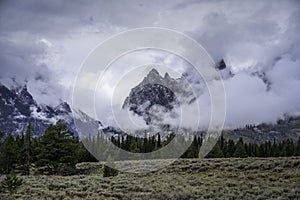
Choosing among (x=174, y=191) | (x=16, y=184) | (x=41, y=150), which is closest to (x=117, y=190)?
(x=174, y=191)

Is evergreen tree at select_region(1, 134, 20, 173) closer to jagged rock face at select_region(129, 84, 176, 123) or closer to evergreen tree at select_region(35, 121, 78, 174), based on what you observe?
evergreen tree at select_region(35, 121, 78, 174)

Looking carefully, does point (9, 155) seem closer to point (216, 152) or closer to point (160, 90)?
point (160, 90)

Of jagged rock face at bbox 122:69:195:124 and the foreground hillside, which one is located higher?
jagged rock face at bbox 122:69:195:124

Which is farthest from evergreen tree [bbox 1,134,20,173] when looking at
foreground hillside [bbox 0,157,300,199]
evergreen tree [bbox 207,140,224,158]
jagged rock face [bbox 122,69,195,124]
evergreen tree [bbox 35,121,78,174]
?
evergreen tree [bbox 207,140,224,158]

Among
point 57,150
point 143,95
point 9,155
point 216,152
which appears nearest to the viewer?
point 143,95

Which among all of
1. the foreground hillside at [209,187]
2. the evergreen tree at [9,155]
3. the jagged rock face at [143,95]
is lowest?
the foreground hillside at [209,187]

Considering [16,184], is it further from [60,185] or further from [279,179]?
[279,179]

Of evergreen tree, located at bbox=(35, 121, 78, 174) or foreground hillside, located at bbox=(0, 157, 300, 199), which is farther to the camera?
evergreen tree, located at bbox=(35, 121, 78, 174)

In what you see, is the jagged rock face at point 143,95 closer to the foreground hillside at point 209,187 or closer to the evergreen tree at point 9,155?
the foreground hillside at point 209,187

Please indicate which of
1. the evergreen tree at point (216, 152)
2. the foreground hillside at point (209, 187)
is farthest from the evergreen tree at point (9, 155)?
the evergreen tree at point (216, 152)

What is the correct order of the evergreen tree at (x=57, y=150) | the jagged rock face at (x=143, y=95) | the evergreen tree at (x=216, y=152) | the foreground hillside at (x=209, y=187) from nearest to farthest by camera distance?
the foreground hillside at (x=209, y=187), the jagged rock face at (x=143, y=95), the evergreen tree at (x=57, y=150), the evergreen tree at (x=216, y=152)

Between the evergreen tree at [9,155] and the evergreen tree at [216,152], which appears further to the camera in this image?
the evergreen tree at [216,152]

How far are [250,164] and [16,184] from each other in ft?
62.9

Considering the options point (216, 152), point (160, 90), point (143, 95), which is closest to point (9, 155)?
point (143, 95)
